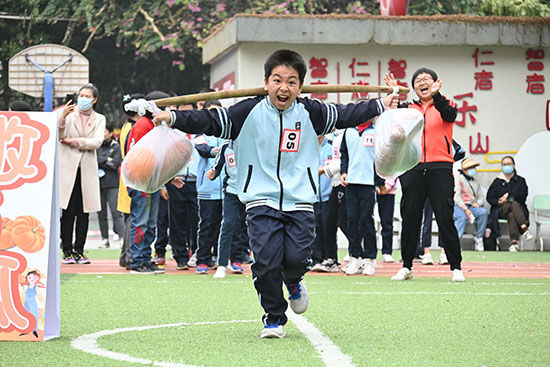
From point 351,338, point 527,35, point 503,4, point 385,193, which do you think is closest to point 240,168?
point 351,338

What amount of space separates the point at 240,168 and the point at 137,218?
197 inches

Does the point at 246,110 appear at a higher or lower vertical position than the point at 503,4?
lower

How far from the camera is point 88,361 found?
548 cm

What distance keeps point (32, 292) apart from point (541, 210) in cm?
1517

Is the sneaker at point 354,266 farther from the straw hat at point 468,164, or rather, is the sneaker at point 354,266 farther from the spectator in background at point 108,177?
the straw hat at point 468,164

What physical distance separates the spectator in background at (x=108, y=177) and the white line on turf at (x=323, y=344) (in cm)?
1015

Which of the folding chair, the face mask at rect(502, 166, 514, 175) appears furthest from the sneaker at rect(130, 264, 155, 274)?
the folding chair

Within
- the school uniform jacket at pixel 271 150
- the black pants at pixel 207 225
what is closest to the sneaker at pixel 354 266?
the black pants at pixel 207 225

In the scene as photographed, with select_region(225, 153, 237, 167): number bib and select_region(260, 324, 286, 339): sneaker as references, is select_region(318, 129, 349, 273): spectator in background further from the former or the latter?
select_region(260, 324, 286, 339): sneaker

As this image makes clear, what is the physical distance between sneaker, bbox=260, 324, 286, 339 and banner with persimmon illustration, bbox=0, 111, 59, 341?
1277mm

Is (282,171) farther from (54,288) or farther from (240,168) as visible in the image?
(54,288)

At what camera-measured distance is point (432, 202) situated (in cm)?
1066

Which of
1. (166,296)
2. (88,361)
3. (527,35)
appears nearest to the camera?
(88,361)

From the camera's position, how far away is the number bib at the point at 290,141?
6.70m
